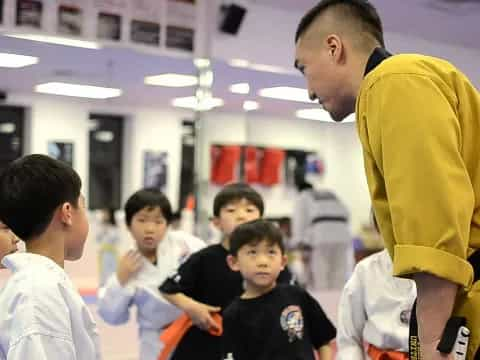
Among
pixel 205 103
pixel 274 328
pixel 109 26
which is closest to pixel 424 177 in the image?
Answer: pixel 274 328

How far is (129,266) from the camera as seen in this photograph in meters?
4.41

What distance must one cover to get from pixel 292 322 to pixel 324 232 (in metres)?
3.90

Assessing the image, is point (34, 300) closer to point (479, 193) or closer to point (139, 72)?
point (479, 193)

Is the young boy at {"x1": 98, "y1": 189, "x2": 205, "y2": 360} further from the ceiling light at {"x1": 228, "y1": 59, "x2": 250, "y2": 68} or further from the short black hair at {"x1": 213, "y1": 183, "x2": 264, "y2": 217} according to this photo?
the ceiling light at {"x1": 228, "y1": 59, "x2": 250, "y2": 68}

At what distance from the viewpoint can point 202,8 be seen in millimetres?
6438

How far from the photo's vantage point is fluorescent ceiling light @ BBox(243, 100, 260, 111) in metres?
6.91

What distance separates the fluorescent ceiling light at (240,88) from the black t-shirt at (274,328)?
340 centimetres

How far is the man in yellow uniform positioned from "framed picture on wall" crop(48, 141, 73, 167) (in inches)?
235

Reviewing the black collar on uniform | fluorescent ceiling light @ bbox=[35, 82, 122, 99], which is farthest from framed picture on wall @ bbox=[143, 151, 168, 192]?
the black collar on uniform

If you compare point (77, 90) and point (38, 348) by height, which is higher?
point (77, 90)

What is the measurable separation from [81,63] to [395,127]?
4602 millimetres

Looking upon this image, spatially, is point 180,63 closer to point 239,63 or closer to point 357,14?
point 239,63

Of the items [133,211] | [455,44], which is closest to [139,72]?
[133,211]

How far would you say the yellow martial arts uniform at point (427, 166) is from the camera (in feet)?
5.60
